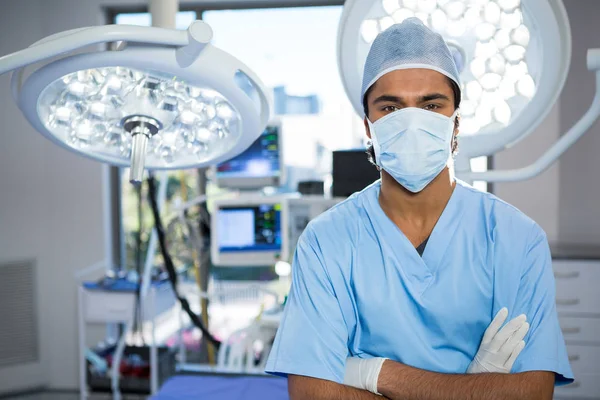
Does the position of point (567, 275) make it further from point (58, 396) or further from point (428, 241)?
point (58, 396)

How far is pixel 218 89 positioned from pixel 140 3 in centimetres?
300

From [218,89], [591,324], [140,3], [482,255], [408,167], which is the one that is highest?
[140,3]

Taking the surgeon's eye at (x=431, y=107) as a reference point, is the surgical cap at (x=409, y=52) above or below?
above

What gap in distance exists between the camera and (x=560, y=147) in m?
1.21

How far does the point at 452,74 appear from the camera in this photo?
3.51 ft

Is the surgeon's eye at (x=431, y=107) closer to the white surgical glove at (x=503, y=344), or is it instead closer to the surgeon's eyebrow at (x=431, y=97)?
the surgeon's eyebrow at (x=431, y=97)

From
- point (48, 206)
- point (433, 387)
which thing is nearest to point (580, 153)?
point (433, 387)

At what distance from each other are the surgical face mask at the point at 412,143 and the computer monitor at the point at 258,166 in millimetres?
1644

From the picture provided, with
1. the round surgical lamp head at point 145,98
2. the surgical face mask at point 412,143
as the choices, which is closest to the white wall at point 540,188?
the surgical face mask at point 412,143

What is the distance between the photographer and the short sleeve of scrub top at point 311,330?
1.02 meters

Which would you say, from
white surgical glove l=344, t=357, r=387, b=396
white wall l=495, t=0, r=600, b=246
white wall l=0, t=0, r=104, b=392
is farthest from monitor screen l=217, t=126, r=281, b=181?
white surgical glove l=344, t=357, r=387, b=396

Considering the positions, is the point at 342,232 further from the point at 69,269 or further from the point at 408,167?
the point at 69,269

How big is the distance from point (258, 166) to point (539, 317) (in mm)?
1872

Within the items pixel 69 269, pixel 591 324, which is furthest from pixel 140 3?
pixel 591 324
